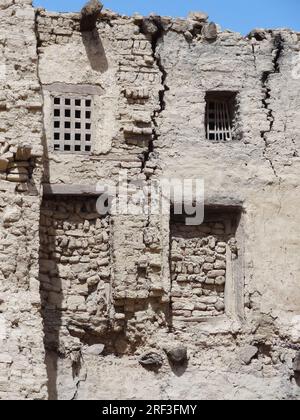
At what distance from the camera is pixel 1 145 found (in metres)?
11.1

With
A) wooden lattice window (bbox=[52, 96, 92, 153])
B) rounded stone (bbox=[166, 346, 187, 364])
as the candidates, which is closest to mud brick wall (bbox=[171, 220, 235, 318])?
rounded stone (bbox=[166, 346, 187, 364])

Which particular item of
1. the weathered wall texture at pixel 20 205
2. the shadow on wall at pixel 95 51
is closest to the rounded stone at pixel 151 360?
the weathered wall texture at pixel 20 205

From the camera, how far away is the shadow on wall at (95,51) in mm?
12281

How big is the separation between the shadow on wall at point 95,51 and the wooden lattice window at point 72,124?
16.7 inches

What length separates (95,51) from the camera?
40.4ft

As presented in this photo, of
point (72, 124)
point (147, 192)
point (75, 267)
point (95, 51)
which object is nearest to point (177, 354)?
point (75, 267)

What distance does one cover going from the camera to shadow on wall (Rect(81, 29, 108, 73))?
1228 cm

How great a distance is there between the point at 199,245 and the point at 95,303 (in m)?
1.48

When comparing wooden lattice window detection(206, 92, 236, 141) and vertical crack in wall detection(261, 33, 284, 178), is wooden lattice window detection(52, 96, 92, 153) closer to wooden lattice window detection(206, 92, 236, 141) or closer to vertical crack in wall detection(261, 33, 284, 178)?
wooden lattice window detection(206, 92, 236, 141)

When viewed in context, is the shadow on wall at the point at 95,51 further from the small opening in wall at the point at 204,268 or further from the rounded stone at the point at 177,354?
the rounded stone at the point at 177,354

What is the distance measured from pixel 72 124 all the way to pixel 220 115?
1938 mm

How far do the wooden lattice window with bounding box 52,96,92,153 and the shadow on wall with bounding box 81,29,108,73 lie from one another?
1.39 ft

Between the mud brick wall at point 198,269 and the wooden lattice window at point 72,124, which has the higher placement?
the wooden lattice window at point 72,124

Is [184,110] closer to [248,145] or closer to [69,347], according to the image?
[248,145]
